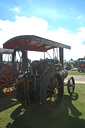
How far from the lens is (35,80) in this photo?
356 centimetres

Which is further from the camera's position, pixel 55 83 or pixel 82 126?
pixel 55 83

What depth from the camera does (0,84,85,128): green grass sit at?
113 inches

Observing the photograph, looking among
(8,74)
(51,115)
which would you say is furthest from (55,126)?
(8,74)

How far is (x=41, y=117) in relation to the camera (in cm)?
323

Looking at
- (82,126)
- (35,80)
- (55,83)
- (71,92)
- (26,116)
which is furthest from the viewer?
(71,92)

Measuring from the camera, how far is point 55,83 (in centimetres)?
386

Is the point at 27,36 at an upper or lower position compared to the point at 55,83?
upper

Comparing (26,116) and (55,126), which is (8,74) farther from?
(55,126)

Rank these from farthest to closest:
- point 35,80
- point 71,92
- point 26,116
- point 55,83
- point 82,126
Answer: point 71,92
point 55,83
point 35,80
point 26,116
point 82,126

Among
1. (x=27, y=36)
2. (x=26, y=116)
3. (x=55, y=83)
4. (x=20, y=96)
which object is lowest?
(x=26, y=116)

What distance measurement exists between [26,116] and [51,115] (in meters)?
0.72

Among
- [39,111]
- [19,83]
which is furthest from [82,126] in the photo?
[19,83]

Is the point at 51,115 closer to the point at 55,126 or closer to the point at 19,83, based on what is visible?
the point at 55,126

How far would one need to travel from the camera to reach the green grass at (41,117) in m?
2.87
